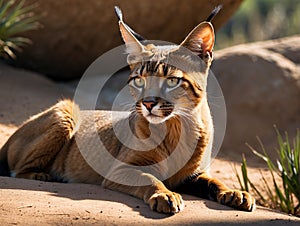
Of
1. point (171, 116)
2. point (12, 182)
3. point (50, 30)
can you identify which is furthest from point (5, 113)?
point (171, 116)

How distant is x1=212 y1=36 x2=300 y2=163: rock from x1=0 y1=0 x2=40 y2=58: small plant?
10.00 feet

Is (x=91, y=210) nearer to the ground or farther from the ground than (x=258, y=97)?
nearer to the ground

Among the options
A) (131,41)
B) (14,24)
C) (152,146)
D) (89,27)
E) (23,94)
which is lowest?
(152,146)

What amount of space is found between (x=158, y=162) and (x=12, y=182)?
1302 millimetres

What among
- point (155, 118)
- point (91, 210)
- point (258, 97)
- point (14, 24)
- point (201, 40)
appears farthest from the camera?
point (258, 97)

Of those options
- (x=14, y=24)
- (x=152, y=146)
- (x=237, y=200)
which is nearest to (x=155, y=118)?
(x=152, y=146)

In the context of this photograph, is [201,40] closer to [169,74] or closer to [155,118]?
[169,74]

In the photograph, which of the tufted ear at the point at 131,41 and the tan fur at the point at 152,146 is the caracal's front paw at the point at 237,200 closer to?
the tan fur at the point at 152,146

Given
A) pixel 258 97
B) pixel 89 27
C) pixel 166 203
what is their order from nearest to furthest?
1. pixel 166 203
2. pixel 258 97
3. pixel 89 27

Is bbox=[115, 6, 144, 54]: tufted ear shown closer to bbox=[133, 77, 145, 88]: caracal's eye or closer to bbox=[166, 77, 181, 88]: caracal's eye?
bbox=[133, 77, 145, 88]: caracal's eye

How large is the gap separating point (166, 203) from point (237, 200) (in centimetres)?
77

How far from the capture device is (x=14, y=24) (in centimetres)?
994

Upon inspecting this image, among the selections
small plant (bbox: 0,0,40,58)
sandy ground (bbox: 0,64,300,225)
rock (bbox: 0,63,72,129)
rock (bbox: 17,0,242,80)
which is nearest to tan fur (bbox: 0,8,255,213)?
sandy ground (bbox: 0,64,300,225)

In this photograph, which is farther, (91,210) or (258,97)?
(258,97)
